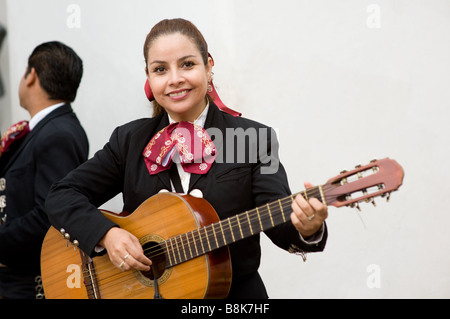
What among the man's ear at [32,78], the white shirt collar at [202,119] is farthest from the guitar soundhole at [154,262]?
the man's ear at [32,78]

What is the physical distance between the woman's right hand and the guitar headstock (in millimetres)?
742

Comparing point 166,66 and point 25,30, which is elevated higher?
point 25,30

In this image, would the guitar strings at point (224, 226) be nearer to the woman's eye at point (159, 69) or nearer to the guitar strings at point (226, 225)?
the guitar strings at point (226, 225)

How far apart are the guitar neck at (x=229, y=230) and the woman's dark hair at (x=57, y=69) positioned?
1.54 m

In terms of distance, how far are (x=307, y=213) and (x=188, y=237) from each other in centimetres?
47

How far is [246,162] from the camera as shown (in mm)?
2080

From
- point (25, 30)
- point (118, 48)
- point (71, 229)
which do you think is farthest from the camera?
point (25, 30)

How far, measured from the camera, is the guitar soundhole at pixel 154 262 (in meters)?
2.09

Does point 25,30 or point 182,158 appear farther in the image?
point 25,30

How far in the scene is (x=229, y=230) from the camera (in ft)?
6.37

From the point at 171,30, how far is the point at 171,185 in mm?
579

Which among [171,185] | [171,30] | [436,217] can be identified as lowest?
[436,217]
